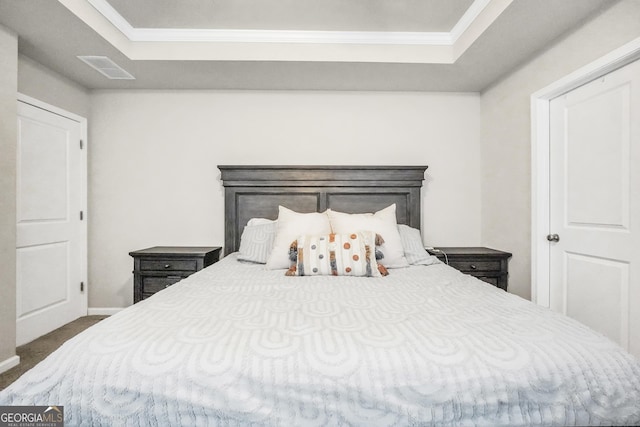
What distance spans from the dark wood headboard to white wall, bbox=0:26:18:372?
1498mm

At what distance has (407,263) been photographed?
2.51m

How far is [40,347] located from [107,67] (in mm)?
2306

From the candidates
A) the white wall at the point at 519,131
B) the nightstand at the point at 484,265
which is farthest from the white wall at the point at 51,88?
the white wall at the point at 519,131

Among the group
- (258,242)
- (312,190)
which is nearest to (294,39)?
(312,190)

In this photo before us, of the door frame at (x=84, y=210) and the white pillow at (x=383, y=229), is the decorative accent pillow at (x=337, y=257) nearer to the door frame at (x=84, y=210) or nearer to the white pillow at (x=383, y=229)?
the white pillow at (x=383, y=229)

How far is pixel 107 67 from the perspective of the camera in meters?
2.93

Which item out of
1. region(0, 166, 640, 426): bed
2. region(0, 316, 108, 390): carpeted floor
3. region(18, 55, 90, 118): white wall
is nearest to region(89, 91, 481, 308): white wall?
region(18, 55, 90, 118): white wall

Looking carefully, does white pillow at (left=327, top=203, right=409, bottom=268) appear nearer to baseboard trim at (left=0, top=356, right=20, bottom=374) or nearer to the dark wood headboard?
the dark wood headboard

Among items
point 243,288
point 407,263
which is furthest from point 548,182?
point 243,288

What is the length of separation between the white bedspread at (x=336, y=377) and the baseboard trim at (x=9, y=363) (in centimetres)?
185

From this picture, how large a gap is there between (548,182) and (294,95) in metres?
2.30

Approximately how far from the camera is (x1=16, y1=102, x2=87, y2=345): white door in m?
2.79

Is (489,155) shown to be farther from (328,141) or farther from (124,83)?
(124,83)

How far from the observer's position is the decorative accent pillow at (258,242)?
2.67 metres
